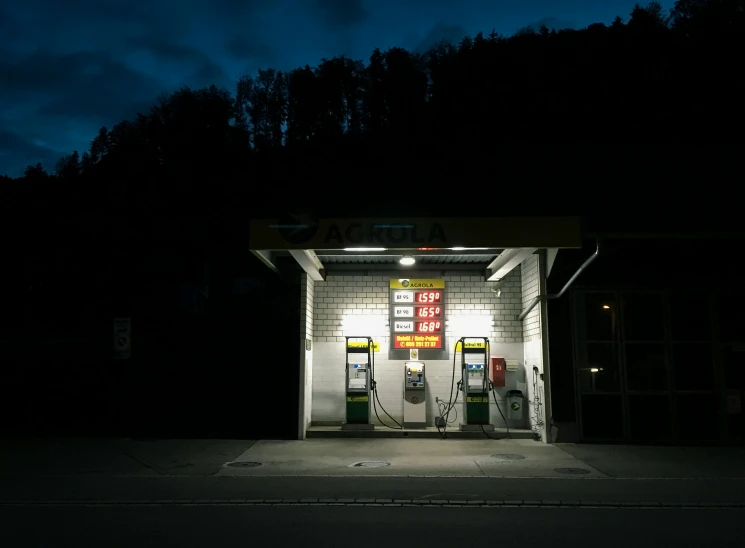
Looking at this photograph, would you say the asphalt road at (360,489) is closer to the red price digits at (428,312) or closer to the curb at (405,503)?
the curb at (405,503)

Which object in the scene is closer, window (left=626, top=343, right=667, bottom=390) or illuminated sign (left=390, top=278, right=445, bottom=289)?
window (left=626, top=343, right=667, bottom=390)

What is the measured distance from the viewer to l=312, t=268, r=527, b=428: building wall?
13.7 meters

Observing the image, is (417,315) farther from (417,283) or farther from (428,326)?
(417,283)

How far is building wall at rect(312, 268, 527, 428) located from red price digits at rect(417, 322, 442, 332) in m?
0.30

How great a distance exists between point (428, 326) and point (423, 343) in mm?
413

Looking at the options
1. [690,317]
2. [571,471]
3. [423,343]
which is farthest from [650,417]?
[423,343]

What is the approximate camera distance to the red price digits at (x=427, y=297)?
14.0 meters

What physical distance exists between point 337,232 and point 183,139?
87.7ft

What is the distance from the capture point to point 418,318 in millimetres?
13906

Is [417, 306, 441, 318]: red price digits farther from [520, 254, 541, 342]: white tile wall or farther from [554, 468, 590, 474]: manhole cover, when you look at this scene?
[554, 468, 590, 474]: manhole cover

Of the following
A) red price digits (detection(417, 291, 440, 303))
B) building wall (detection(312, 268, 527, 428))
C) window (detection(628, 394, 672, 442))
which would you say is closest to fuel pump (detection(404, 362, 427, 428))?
building wall (detection(312, 268, 527, 428))

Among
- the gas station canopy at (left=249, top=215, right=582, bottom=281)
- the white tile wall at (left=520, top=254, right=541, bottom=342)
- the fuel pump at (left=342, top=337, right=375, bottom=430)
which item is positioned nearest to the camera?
the gas station canopy at (left=249, top=215, right=582, bottom=281)

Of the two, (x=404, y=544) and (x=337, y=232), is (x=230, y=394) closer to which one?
(x=337, y=232)

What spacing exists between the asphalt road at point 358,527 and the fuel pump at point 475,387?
20.0 ft
